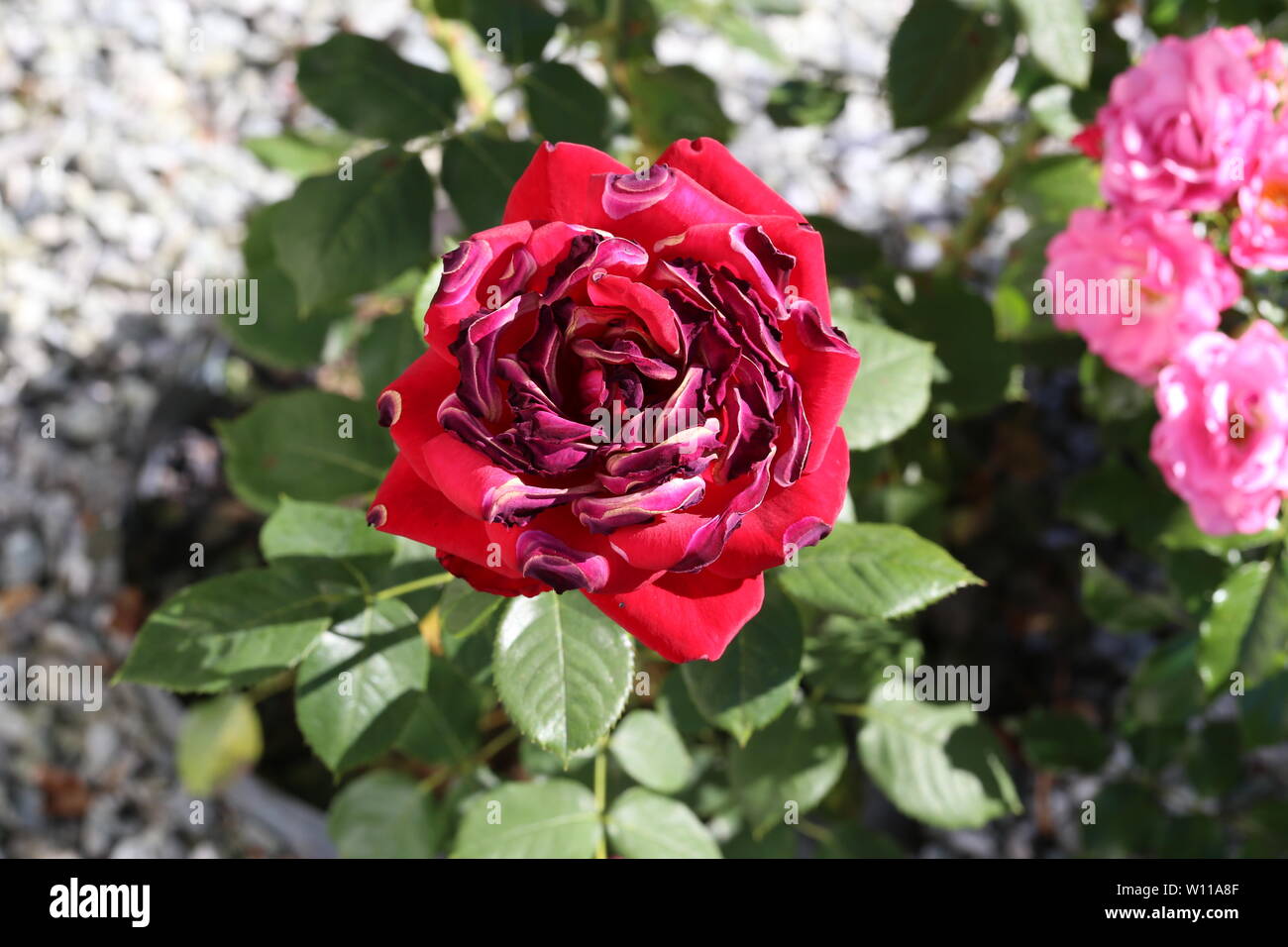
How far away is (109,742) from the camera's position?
1.80 m

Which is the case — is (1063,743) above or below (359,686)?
below

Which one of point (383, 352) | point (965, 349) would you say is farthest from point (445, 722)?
point (965, 349)

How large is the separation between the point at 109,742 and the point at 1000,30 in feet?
6.01

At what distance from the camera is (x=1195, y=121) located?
86cm

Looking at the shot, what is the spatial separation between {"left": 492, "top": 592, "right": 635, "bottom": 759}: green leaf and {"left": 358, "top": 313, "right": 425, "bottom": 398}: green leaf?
0.37 metres

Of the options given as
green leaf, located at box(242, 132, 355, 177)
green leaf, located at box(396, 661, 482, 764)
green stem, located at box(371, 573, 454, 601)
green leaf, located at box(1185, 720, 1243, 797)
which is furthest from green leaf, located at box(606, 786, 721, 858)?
green leaf, located at box(242, 132, 355, 177)

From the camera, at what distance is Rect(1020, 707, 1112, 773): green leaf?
129 centimetres

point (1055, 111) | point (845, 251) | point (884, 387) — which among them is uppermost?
point (1055, 111)

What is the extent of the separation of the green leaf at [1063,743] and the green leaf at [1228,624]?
15.0 inches

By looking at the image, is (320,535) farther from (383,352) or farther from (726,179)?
(726,179)

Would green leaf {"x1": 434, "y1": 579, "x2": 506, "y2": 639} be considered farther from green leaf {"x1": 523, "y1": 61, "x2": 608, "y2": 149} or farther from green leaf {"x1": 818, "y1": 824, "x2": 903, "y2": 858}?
green leaf {"x1": 818, "y1": 824, "x2": 903, "y2": 858}

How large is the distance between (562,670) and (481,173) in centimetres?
48
